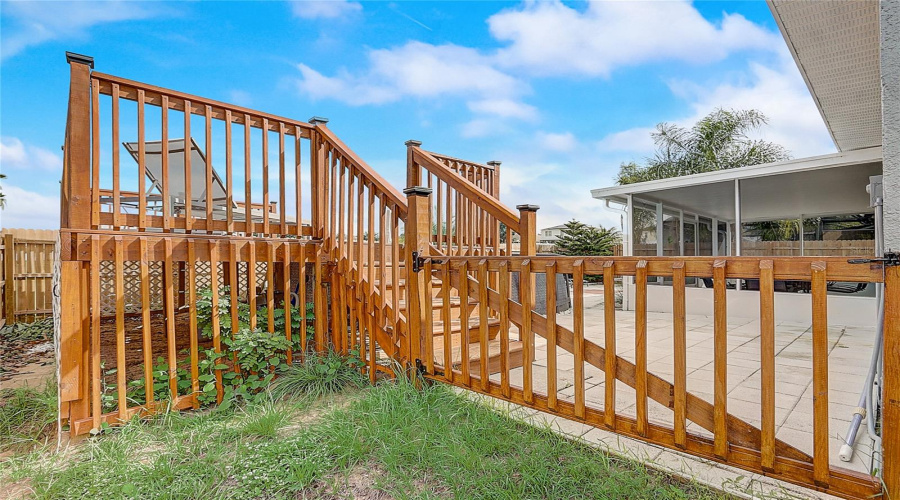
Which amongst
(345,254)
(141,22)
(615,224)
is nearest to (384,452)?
(345,254)

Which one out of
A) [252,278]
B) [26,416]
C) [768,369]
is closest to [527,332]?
[768,369]

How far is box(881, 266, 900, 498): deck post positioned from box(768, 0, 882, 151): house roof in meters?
2.37

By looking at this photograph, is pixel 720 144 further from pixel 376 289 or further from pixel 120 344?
pixel 120 344

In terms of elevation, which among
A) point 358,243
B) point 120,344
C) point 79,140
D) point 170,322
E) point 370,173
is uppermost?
point 79,140

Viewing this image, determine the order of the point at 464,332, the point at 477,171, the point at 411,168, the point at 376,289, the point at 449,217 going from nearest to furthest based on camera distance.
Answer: the point at 464,332
the point at 376,289
the point at 411,168
the point at 449,217
the point at 477,171

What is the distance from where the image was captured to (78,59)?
8.29 ft

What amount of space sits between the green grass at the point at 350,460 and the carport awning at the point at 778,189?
19.3 feet

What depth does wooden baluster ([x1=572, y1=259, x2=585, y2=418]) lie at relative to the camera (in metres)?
1.87

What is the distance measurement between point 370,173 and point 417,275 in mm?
862

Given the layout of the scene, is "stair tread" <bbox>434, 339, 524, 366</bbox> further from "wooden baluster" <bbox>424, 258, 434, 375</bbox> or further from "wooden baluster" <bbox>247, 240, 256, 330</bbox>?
"wooden baluster" <bbox>247, 240, 256, 330</bbox>

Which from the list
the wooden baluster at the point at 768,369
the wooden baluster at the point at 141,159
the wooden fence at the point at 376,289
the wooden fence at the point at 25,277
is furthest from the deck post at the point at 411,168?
the wooden fence at the point at 25,277

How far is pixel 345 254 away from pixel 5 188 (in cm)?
924

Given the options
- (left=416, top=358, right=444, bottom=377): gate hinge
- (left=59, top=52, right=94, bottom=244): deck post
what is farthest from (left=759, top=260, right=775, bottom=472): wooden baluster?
(left=59, top=52, right=94, bottom=244): deck post

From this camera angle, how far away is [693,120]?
16.9 m
